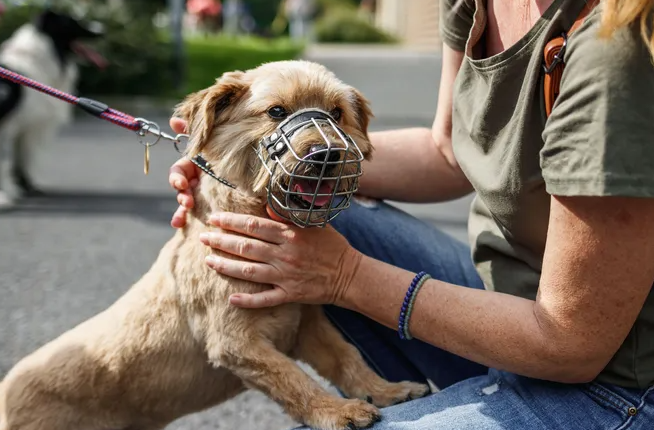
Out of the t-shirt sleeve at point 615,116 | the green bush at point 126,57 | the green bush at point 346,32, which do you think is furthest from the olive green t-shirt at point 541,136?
the green bush at point 346,32

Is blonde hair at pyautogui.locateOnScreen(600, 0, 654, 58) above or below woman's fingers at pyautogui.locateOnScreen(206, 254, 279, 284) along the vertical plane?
above

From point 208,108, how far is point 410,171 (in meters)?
0.77

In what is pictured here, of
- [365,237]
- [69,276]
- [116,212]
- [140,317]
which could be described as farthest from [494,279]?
[116,212]

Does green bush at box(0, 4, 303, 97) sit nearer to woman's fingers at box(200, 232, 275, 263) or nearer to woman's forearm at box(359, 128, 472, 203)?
woman's forearm at box(359, 128, 472, 203)

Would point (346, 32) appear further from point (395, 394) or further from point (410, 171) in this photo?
point (395, 394)

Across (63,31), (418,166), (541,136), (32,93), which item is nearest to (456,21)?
(418,166)

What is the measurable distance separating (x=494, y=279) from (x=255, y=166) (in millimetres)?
Result: 726

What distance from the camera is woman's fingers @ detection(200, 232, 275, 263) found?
2008 millimetres

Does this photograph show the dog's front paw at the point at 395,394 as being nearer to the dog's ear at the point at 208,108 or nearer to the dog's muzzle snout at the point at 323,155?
the dog's muzzle snout at the point at 323,155

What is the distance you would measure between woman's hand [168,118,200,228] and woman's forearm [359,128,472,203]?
56cm

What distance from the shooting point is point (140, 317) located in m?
2.23

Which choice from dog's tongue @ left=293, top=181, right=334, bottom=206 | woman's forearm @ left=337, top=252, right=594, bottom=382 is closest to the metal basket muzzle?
dog's tongue @ left=293, top=181, right=334, bottom=206

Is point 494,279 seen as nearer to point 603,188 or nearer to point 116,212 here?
point 603,188

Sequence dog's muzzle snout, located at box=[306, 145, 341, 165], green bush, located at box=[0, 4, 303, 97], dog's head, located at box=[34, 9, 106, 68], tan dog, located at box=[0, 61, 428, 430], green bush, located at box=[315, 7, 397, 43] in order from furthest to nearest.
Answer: green bush, located at box=[315, 7, 397, 43] < green bush, located at box=[0, 4, 303, 97] < dog's head, located at box=[34, 9, 106, 68] < tan dog, located at box=[0, 61, 428, 430] < dog's muzzle snout, located at box=[306, 145, 341, 165]
